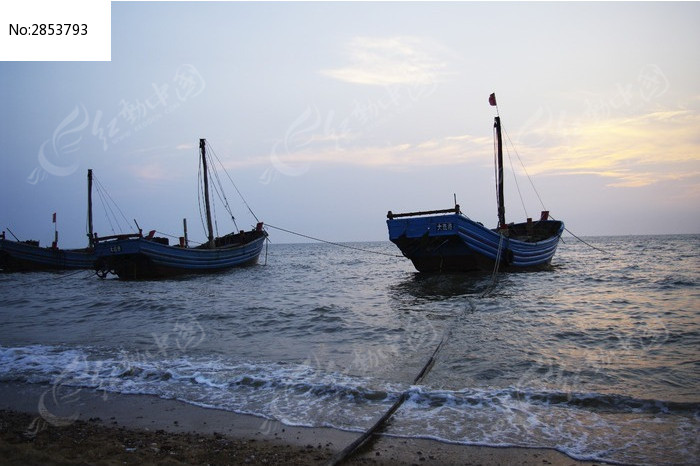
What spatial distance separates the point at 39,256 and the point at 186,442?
36471mm

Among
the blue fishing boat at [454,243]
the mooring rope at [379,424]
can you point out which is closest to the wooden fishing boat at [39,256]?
the blue fishing boat at [454,243]

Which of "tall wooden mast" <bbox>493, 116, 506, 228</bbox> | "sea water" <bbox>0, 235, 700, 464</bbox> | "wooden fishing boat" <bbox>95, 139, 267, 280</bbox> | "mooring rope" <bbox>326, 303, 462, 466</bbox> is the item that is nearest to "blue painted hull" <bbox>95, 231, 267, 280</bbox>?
"wooden fishing boat" <bbox>95, 139, 267, 280</bbox>

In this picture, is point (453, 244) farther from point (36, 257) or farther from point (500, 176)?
point (36, 257)

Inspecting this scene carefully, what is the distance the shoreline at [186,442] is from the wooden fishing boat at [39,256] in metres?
31.8

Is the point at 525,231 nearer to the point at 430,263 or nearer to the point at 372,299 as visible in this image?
the point at 430,263

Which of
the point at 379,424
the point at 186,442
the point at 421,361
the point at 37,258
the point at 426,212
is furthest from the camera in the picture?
the point at 37,258

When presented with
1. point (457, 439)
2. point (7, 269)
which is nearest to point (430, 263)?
point (457, 439)

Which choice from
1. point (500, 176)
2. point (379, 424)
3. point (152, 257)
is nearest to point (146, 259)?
point (152, 257)

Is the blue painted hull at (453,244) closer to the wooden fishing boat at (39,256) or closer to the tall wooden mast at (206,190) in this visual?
the tall wooden mast at (206,190)

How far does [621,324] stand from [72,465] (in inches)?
406

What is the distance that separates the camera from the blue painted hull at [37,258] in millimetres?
33094

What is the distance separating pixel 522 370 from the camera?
679 cm

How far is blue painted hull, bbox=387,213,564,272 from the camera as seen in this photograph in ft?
64.5

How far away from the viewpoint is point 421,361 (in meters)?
7.44
